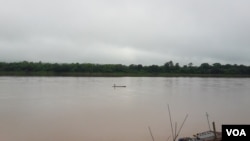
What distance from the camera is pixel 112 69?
55.4 m

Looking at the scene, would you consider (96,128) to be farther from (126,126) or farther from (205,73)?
(205,73)

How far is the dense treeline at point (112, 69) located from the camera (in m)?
50.4

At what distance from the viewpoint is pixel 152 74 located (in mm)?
57125

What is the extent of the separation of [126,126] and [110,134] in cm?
129

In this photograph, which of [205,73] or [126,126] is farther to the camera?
[205,73]

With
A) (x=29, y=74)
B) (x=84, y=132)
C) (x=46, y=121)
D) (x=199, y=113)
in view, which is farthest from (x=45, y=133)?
(x=29, y=74)

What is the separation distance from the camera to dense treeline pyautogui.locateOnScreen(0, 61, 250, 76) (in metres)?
50.4

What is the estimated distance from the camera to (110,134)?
873cm

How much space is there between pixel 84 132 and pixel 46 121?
231 cm

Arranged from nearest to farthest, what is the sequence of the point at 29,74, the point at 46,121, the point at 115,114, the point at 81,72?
the point at 46,121
the point at 115,114
the point at 29,74
the point at 81,72

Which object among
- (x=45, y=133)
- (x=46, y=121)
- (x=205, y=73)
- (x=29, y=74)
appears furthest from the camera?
(x=205, y=73)

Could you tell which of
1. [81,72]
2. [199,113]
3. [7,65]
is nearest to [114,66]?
[81,72]

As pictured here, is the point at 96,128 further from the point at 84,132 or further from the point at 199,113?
the point at 199,113

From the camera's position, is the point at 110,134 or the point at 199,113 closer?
the point at 110,134
